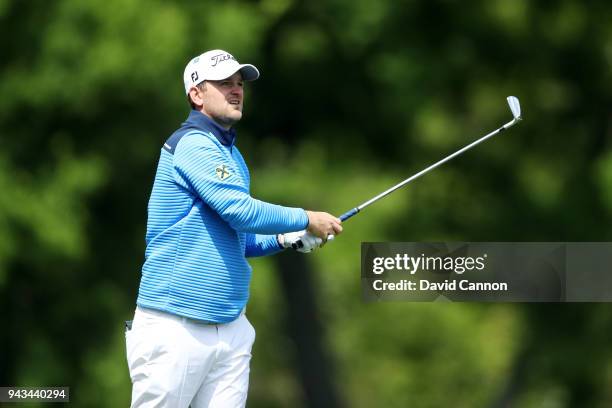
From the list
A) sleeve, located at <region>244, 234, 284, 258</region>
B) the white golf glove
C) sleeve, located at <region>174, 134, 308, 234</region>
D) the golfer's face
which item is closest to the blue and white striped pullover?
sleeve, located at <region>174, 134, 308, 234</region>

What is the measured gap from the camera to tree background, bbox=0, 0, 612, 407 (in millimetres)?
10023

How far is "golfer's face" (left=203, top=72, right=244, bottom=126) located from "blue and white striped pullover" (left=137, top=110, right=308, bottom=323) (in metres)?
0.11

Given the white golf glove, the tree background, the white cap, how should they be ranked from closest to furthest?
1. the white cap
2. the white golf glove
3. the tree background

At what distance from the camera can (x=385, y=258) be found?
22.1 feet

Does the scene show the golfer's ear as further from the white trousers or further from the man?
the white trousers

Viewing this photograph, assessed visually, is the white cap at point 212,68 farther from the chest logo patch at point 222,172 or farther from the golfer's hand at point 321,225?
the golfer's hand at point 321,225

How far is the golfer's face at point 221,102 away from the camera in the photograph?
185 inches

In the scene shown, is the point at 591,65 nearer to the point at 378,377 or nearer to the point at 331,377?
the point at 331,377

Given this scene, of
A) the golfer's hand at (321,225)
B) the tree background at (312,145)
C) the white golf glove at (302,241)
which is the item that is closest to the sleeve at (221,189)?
the golfer's hand at (321,225)

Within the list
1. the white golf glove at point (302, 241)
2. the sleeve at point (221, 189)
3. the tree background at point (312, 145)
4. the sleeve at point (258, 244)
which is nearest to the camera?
the sleeve at point (221, 189)

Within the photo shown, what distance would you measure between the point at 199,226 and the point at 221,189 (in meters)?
0.16

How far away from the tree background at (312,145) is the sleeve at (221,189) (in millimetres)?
5449

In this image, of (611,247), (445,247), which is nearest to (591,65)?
(611,247)

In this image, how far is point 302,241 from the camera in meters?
4.88
